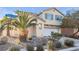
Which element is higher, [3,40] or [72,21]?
[72,21]

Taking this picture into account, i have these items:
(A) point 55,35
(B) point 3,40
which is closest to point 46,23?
(A) point 55,35

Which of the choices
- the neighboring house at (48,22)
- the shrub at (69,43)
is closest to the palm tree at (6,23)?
the neighboring house at (48,22)

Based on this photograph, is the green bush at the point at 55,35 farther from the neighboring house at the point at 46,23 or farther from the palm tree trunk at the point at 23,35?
the palm tree trunk at the point at 23,35

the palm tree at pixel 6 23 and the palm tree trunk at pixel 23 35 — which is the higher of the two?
the palm tree at pixel 6 23

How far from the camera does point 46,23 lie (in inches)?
82.7

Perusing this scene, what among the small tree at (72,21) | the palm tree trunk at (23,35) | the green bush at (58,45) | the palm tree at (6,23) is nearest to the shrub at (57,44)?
the green bush at (58,45)

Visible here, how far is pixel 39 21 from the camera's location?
209cm

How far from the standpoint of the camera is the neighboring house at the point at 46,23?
2088mm

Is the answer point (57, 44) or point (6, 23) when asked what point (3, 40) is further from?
point (57, 44)

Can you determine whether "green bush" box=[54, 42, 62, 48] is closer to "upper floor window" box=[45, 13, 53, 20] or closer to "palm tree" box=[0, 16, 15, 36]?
"upper floor window" box=[45, 13, 53, 20]

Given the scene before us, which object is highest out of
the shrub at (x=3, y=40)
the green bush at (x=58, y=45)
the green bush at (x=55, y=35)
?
the green bush at (x=55, y=35)
